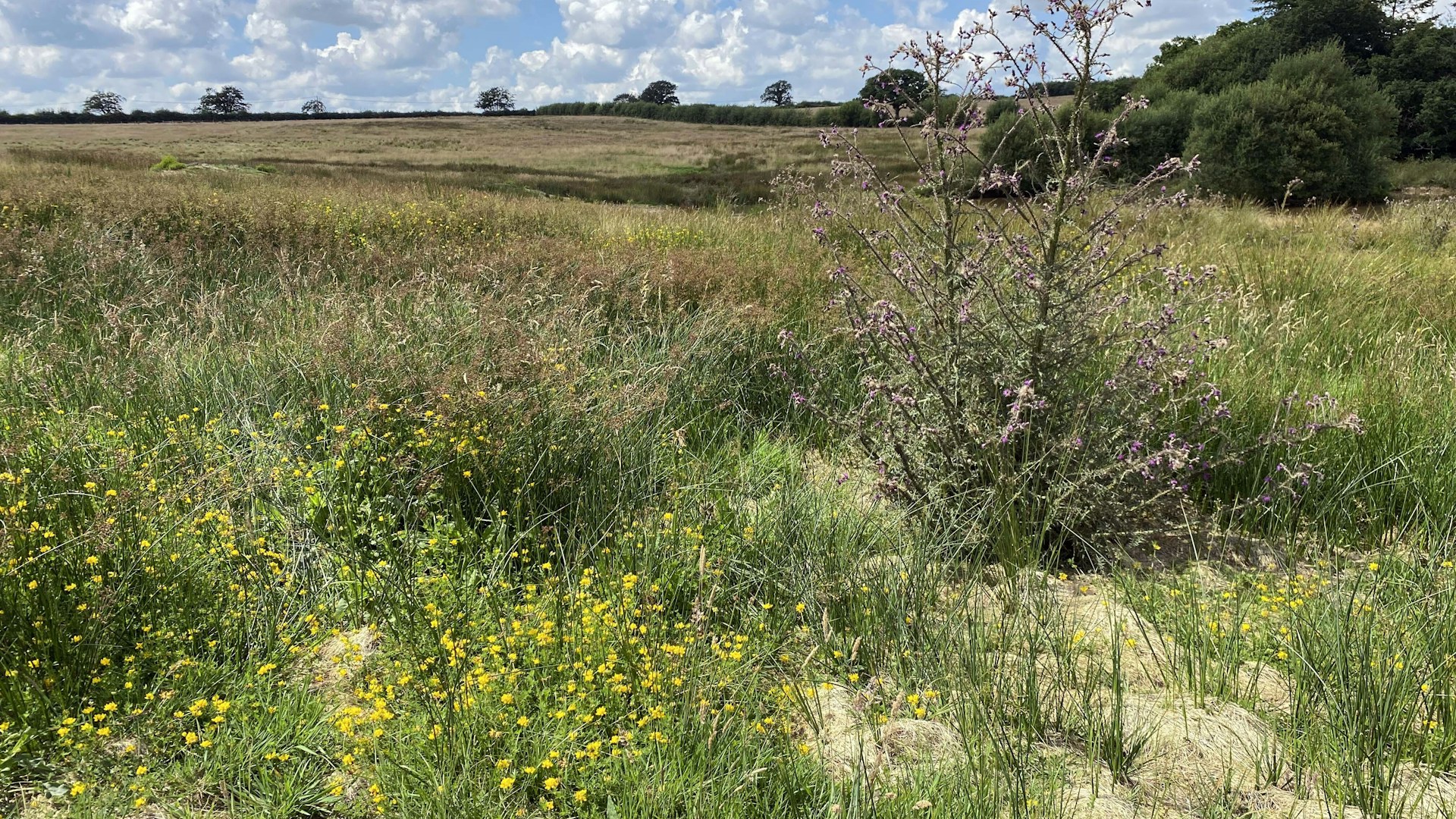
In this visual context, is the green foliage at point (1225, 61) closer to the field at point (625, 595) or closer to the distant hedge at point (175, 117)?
the field at point (625, 595)

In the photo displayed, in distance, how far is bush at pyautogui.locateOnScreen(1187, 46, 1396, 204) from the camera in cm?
1627

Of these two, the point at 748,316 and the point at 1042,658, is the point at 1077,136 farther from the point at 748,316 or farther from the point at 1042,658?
the point at 748,316

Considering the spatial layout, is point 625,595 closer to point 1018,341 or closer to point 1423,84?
point 1018,341

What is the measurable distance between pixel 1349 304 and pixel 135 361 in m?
8.11

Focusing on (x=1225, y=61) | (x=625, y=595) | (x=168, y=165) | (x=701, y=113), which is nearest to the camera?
(x=625, y=595)

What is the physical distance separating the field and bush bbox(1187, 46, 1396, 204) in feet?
43.8

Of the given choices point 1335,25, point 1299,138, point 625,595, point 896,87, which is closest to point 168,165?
point 896,87

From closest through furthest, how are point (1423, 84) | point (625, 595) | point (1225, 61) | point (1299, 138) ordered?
point (625, 595) < point (1299, 138) < point (1225, 61) < point (1423, 84)

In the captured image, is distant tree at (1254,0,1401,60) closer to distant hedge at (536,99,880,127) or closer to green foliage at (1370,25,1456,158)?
green foliage at (1370,25,1456,158)

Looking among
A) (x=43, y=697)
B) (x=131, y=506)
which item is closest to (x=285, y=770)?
(x=43, y=697)

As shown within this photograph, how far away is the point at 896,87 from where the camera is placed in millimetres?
3180

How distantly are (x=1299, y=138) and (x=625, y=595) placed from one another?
19368 mm

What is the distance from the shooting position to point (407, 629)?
2.51 meters

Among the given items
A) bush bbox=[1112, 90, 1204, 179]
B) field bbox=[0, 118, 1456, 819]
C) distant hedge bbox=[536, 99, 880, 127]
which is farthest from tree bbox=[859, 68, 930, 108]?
distant hedge bbox=[536, 99, 880, 127]
